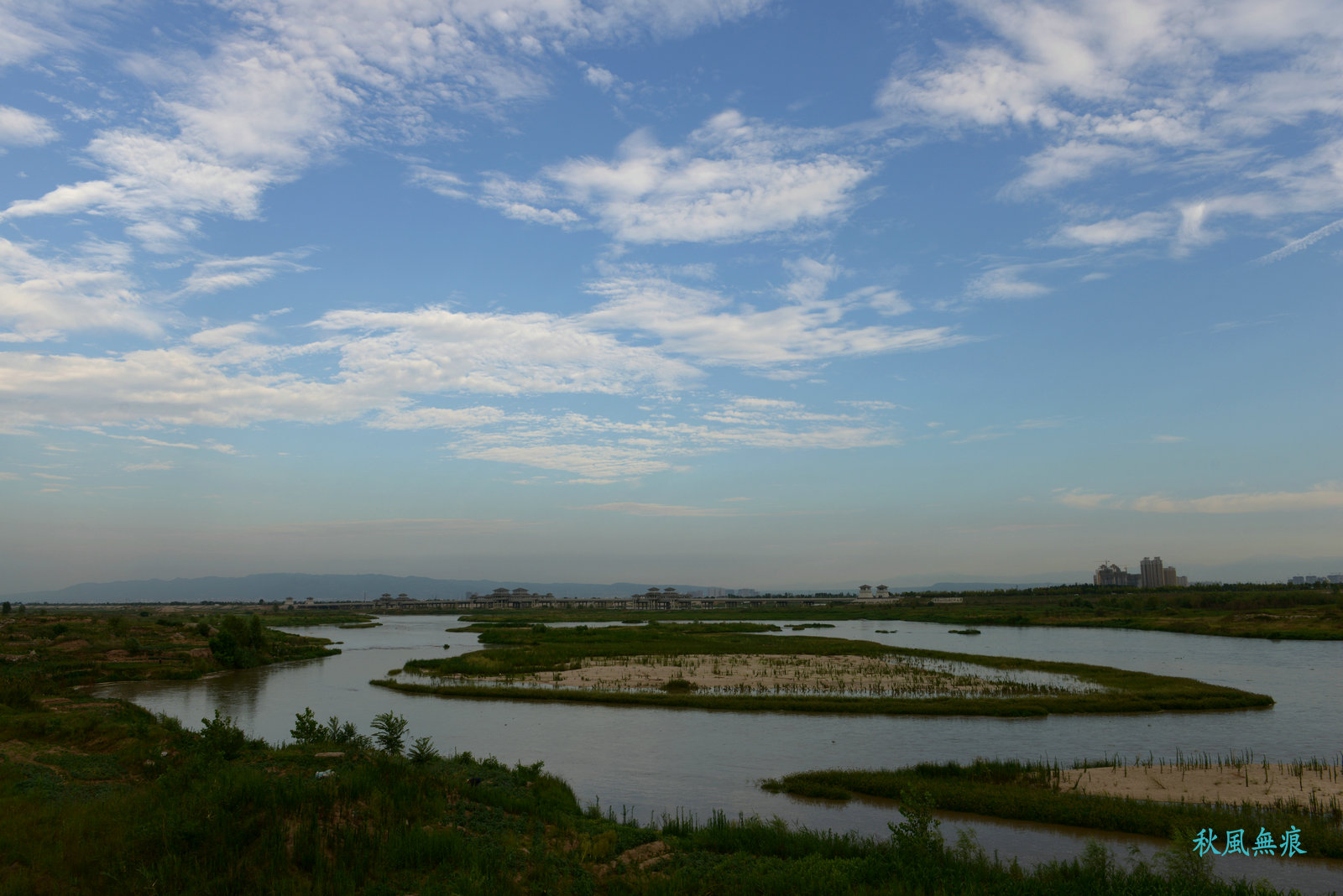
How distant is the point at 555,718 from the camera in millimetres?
30469

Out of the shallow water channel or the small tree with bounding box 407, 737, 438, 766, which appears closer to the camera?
the small tree with bounding box 407, 737, 438, 766

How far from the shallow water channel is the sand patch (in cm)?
208

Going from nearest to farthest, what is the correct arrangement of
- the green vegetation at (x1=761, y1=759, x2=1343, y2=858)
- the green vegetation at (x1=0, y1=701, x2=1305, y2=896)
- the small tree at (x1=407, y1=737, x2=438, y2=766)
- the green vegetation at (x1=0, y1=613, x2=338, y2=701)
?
the green vegetation at (x1=0, y1=701, x2=1305, y2=896)
the green vegetation at (x1=761, y1=759, x2=1343, y2=858)
the small tree at (x1=407, y1=737, x2=438, y2=766)
the green vegetation at (x1=0, y1=613, x2=338, y2=701)

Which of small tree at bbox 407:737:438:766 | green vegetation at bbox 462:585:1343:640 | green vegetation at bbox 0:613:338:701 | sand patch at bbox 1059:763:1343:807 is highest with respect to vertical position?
small tree at bbox 407:737:438:766

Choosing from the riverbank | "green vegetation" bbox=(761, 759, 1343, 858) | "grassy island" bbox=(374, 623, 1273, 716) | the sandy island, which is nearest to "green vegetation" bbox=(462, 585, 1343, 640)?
"grassy island" bbox=(374, 623, 1273, 716)

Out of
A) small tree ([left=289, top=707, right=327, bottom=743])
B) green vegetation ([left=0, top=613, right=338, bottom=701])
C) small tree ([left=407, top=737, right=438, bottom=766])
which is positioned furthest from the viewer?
green vegetation ([left=0, top=613, right=338, bottom=701])

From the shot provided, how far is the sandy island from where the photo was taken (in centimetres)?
3522

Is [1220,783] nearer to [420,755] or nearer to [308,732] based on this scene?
[420,755]

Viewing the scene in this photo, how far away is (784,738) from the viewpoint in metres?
25.8

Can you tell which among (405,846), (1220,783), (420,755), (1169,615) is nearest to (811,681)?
(1220,783)

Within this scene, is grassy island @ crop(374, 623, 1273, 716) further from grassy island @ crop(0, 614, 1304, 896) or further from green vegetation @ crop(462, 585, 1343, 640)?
green vegetation @ crop(462, 585, 1343, 640)

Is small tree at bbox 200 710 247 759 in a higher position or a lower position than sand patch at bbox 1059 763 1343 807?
higher

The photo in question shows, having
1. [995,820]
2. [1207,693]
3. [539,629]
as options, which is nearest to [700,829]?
[995,820]

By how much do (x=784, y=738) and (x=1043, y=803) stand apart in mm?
10057
